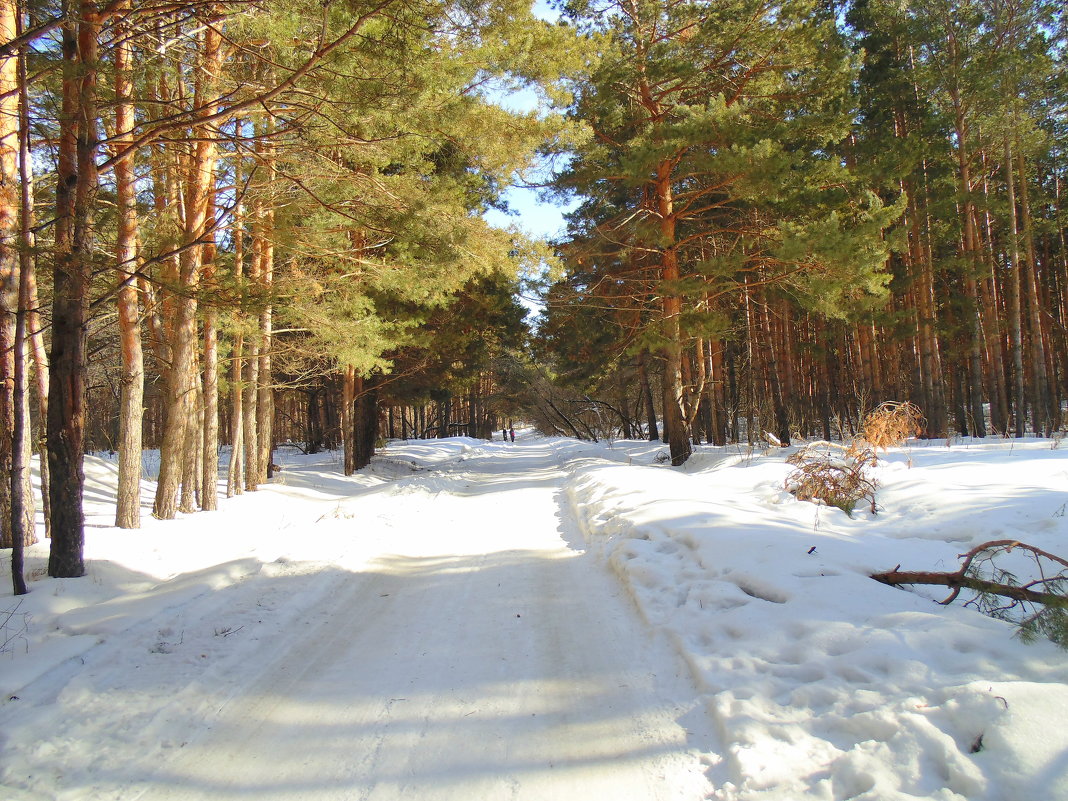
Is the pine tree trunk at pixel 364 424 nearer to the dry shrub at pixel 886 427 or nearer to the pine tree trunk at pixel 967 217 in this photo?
the dry shrub at pixel 886 427

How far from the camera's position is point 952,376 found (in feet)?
91.6

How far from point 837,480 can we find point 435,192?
28.7 feet

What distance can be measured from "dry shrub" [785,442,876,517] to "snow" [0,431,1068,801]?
1.38 feet

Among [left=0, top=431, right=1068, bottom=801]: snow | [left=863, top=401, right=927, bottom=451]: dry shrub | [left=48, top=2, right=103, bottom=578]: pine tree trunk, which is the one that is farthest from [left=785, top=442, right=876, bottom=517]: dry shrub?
[left=48, top=2, right=103, bottom=578]: pine tree trunk

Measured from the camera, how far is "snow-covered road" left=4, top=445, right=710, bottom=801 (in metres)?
2.59

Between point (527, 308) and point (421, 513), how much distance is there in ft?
42.0

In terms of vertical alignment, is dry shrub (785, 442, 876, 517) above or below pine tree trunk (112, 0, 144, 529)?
below

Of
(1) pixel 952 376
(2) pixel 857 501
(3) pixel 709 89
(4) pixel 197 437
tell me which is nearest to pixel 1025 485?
(2) pixel 857 501

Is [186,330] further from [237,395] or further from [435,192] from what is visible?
[435,192]

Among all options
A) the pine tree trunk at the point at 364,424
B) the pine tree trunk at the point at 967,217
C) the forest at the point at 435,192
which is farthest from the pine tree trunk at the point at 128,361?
the pine tree trunk at the point at 967,217

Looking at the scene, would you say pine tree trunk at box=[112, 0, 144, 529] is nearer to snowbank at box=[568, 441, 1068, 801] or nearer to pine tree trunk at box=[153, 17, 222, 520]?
pine tree trunk at box=[153, 17, 222, 520]

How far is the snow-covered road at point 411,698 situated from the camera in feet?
8.51

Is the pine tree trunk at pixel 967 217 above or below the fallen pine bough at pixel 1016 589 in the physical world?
above

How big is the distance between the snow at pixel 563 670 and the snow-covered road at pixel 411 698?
16 millimetres
